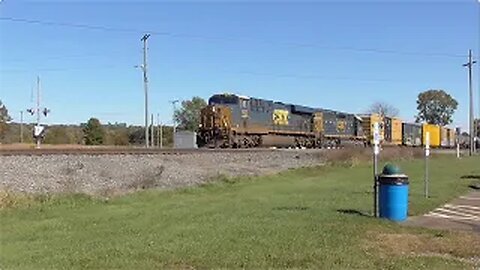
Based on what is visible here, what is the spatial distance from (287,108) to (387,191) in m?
42.7

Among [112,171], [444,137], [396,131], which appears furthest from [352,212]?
[444,137]

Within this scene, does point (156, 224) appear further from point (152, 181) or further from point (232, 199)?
point (152, 181)

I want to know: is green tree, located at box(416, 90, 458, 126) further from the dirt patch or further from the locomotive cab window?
the dirt patch

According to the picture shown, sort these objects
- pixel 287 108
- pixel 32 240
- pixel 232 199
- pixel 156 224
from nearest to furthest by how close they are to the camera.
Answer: pixel 32 240 → pixel 156 224 → pixel 232 199 → pixel 287 108

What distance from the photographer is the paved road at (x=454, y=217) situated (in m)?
12.6

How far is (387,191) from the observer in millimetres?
13023

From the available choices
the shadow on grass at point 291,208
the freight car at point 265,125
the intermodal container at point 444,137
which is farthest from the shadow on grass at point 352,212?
the intermodal container at point 444,137

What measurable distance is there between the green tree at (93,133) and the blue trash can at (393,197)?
219 ft

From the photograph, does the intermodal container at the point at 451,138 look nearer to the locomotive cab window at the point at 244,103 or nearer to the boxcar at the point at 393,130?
the boxcar at the point at 393,130

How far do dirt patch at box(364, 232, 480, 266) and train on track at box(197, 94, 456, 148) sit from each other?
28.3 metres

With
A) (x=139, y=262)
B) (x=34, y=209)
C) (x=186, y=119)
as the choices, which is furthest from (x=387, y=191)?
(x=186, y=119)

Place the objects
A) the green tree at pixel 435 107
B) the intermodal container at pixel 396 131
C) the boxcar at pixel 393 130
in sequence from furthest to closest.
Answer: the green tree at pixel 435 107
the intermodal container at pixel 396 131
the boxcar at pixel 393 130

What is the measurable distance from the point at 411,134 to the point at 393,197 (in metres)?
72.0

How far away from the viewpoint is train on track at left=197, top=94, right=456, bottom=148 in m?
45.8
